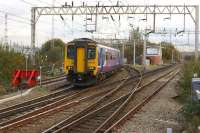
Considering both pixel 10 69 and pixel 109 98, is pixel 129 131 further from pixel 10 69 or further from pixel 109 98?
pixel 10 69

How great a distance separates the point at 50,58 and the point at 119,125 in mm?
44253

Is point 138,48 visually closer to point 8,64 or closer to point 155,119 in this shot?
point 8,64

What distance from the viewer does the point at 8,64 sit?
29.5m

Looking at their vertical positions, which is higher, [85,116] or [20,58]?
[20,58]

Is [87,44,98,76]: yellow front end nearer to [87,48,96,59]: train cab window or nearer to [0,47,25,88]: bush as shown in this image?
[87,48,96,59]: train cab window

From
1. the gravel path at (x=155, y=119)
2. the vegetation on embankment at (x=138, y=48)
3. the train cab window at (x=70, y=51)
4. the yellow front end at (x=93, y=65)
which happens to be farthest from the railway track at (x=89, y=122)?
the vegetation on embankment at (x=138, y=48)

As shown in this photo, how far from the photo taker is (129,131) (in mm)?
13438

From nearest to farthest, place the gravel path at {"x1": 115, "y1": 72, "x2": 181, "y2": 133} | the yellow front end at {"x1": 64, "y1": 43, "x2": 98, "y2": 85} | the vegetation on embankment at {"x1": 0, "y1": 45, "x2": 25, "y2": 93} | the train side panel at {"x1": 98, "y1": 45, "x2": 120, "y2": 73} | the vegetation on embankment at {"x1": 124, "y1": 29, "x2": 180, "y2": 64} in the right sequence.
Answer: the gravel path at {"x1": 115, "y1": 72, "x2": 181, "y2": 133} < the vegetation on embankment at {"x1": 0, "y1": 45, "x2": 25, "y2": 93} < the yellow front end at {"x1": 64, "y1": 43, "x2": 98, "y2": 85} < the train side panel at {"x1": 98, "y1": 45, "x2": 120, "y2": 73} < the vegetation on embankment at {"x1": 124, "y1": 29, "x2": 180, "y2": 64}

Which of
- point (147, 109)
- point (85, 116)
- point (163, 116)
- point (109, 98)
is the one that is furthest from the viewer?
point (109, 98)

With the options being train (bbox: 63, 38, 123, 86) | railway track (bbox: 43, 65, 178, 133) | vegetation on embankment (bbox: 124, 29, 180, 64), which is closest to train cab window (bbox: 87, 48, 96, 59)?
train (bbox: 63, 38, 123, 86)

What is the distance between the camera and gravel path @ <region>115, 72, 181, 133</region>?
45.1ft

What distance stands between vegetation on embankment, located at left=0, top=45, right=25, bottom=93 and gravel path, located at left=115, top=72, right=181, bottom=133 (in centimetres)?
983

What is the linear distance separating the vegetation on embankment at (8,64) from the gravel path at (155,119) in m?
9.83

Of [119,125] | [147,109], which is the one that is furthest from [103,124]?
[147,109]
